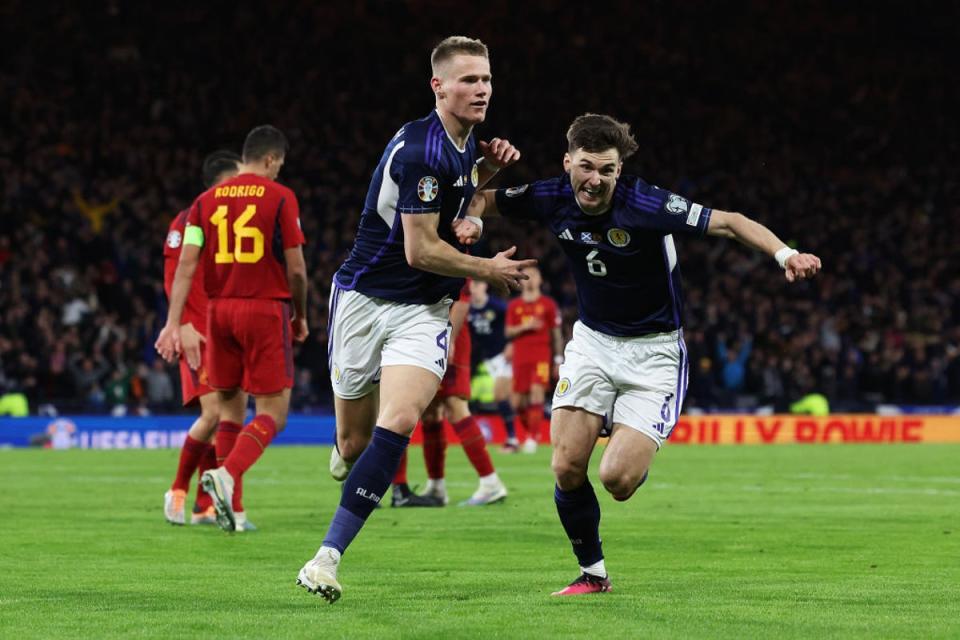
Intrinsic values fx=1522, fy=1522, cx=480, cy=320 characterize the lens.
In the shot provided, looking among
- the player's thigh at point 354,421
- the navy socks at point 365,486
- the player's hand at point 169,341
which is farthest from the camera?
the player's hand at point 169,341

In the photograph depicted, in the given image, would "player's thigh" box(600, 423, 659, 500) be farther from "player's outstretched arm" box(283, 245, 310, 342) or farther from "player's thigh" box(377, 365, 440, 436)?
"player's outstretched arm" box(283, 245, 310, 342)

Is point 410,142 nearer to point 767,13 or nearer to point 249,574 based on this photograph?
point 249,574

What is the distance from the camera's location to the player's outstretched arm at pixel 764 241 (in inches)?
246

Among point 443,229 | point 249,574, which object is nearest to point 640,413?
point 443,229

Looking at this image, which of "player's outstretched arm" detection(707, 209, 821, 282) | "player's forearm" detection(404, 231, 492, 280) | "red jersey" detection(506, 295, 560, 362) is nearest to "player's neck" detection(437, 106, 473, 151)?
"player's forearm" detection(404, 231, 492, 280)

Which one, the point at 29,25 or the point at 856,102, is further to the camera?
the point at 856,102

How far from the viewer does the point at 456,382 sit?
12.2 m

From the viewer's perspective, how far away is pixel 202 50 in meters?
33.3

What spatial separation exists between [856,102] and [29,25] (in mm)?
19722

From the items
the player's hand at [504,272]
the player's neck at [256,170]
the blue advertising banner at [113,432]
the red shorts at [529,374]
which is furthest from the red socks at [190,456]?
the blue advertising banner at [113,432]

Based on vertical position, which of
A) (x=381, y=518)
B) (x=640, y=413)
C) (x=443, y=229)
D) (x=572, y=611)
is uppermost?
(x=443, y=229)

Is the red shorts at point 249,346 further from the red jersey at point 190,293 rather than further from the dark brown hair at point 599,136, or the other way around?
the dark brown hair at point 599,136

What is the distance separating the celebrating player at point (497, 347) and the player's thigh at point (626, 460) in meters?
13.6

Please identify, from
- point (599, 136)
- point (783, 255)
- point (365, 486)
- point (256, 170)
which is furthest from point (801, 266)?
point (256, 170)
